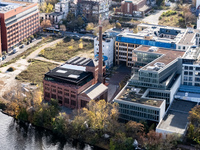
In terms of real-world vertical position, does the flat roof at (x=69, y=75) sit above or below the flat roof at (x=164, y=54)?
below

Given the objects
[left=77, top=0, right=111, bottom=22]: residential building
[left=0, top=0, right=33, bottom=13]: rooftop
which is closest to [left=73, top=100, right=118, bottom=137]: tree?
[left=0, top=0, right=33, bottom=13]: rooftop

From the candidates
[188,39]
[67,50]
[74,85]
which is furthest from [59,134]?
[67,50]

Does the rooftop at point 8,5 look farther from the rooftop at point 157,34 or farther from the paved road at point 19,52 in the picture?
the rooftop at point 157,34

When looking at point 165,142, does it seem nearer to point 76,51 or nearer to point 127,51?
point 127,51

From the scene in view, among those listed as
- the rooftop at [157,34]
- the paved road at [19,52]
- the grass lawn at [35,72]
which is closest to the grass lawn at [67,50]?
the grass lawn at [35,72]

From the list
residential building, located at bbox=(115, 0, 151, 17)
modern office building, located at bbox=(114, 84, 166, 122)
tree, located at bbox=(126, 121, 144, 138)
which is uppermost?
residential building, located at bbox=(115, 0, 151, 17)

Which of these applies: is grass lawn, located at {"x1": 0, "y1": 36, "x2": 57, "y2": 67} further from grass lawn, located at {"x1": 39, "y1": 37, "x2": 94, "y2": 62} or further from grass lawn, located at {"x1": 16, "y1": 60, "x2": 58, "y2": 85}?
grass lawn, located at {"x1": 16, "y1": 60, "x2": 58, "y2": 85}

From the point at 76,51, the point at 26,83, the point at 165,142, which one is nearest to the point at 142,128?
the point at 165,142
